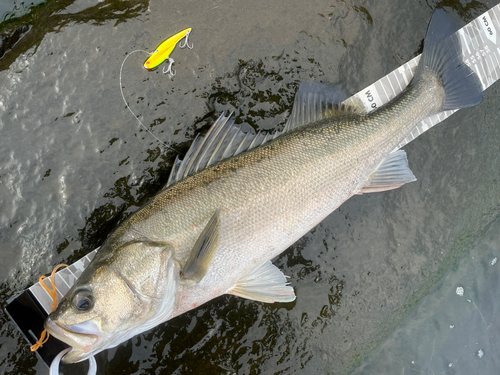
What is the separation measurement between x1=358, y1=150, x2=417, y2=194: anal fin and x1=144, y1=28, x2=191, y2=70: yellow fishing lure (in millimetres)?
1878

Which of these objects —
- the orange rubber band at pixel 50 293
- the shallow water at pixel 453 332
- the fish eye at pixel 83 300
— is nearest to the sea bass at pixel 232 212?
the fish eye at pixel 83 300

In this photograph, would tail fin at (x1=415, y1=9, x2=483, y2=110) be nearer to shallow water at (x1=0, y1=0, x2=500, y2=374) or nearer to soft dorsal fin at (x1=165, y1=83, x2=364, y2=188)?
shallow water at (x1=0, y1=0, x2=500, y2=374)

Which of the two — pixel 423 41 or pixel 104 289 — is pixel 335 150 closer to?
pixel 423 41

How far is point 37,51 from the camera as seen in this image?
2900 millimetres

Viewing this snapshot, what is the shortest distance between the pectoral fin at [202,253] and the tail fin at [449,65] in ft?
6.93

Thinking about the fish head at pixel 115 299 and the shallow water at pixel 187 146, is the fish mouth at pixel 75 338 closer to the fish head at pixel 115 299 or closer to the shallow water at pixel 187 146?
the fish head at pixel 115 299

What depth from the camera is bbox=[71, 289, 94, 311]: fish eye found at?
6.90ft

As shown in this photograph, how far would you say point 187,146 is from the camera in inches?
116

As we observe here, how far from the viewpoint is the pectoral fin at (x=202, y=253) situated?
90.2 inches

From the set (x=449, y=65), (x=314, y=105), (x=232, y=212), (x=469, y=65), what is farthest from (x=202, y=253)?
(x=469, y=65)

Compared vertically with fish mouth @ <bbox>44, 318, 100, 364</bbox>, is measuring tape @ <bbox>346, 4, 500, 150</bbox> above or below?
below

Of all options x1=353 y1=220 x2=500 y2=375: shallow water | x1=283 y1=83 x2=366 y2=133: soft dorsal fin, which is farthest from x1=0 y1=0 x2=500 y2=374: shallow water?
x1=283 y1=83 x2=366 y2=133: soft dorsal fin

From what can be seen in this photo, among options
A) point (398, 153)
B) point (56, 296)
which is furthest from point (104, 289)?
point (398, 153)

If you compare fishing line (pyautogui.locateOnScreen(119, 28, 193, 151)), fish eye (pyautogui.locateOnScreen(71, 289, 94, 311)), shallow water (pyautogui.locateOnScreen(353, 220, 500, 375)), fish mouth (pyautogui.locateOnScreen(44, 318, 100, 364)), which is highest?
fishing line (pyautogui.locateOnScreen(119, 28, 193, 151))
